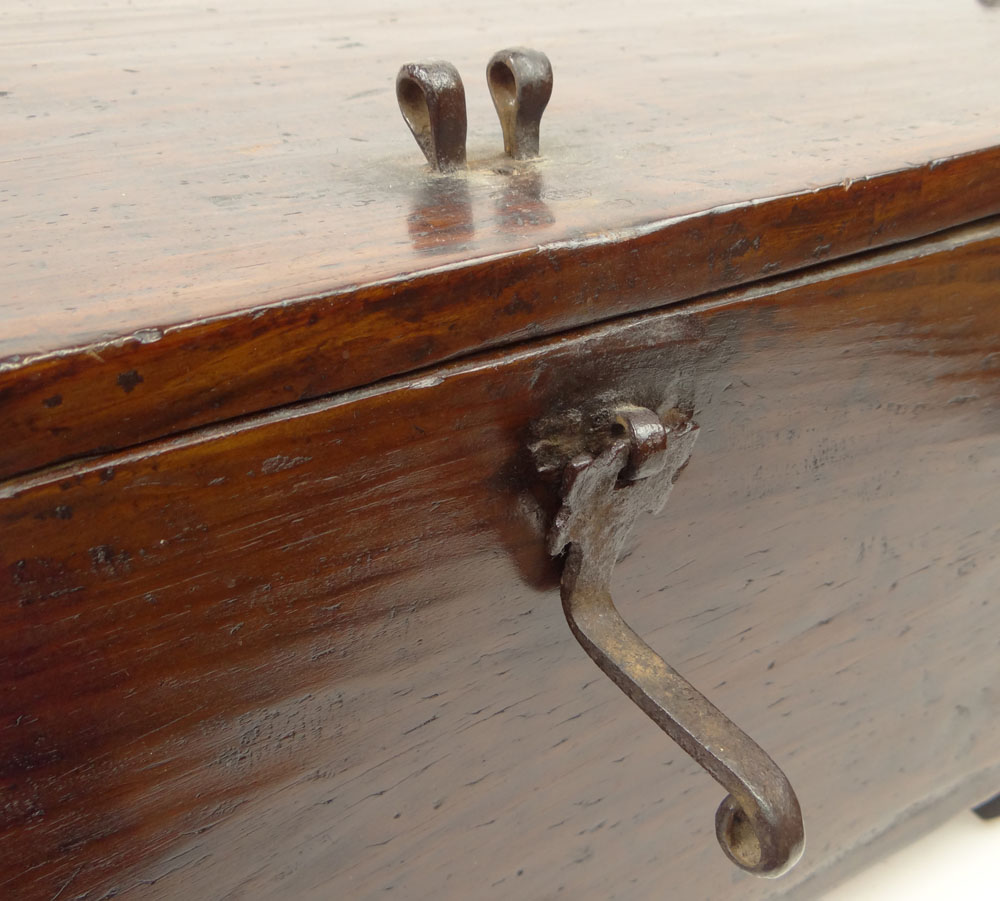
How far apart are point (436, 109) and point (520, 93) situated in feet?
0.18

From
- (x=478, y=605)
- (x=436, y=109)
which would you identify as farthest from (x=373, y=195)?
(x=478, y=605)

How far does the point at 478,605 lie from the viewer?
0.57 meters

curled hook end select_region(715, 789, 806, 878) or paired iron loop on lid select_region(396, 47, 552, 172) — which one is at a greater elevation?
paired iron loop on lid select_region(396, 47, 552, 172)

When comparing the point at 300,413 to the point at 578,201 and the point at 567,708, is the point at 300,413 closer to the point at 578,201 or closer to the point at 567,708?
the point at 578,201

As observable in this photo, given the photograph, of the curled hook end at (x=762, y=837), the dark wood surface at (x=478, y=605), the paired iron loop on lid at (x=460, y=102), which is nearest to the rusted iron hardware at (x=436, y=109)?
the paired iron loop on lid at (x=460, y=102)

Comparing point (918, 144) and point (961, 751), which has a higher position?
point (918, 144)

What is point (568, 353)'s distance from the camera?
52 centimetres

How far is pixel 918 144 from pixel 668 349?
8.4 inches

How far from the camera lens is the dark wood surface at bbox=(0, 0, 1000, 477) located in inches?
16.7

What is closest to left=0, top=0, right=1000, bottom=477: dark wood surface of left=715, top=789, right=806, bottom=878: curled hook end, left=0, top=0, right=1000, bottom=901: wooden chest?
left=0, top=0, right=1000, bottom=901: wooden chest

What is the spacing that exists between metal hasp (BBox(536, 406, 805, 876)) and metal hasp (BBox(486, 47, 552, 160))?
18 cm

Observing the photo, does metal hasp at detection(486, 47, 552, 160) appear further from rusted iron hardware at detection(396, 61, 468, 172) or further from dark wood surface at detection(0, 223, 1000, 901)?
dark wood surface at detection(0, 223, 1000, 901)

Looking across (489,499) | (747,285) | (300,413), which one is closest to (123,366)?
(300,413)

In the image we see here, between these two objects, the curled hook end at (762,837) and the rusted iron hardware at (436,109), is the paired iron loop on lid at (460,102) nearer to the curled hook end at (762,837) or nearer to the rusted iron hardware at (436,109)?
the rusted iron hardware at (436,109)
